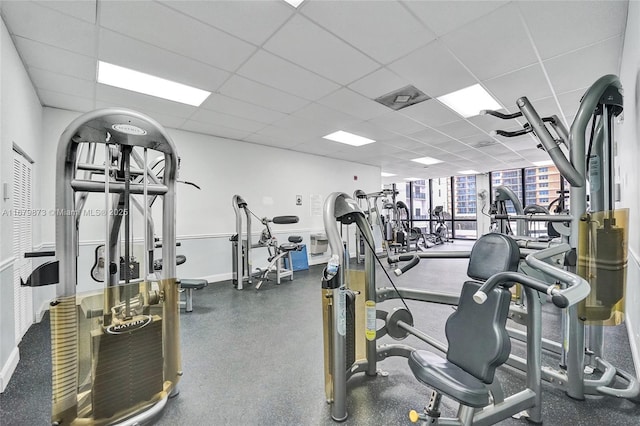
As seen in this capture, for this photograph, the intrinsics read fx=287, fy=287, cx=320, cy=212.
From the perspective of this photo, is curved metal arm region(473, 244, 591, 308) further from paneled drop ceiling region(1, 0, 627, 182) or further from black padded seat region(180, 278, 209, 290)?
black padded seat region(180, 278, 209, 290)

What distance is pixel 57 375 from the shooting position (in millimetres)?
1407

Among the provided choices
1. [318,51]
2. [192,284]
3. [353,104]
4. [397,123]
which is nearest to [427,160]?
[397,123]

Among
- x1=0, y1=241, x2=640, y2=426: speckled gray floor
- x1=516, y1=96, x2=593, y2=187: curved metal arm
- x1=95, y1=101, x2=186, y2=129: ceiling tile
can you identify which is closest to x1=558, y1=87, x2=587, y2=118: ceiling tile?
x1=516, y1=96, x2=593, y2=187: curved metal arm

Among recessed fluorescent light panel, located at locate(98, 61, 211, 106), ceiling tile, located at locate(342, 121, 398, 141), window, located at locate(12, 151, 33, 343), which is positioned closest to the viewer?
window, located at locate(12, 151, 33, 343)

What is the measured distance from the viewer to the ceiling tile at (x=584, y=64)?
248cm

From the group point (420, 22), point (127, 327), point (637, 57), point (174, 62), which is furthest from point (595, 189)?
point (174, 62)

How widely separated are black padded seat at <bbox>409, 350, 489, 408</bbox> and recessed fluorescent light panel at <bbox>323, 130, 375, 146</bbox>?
4094 millimetres

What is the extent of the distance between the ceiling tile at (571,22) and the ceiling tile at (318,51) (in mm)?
1230

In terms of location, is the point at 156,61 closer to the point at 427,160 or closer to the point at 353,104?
the point at 353,104

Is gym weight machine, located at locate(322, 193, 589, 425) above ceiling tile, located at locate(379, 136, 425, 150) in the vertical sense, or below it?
below

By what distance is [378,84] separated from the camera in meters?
3.13

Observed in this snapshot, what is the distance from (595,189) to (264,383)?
264 cm

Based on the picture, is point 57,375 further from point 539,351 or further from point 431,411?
point 539,351

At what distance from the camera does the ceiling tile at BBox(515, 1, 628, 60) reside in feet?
6.52
